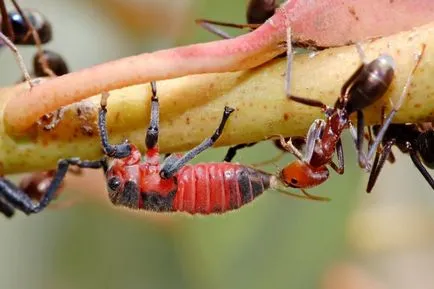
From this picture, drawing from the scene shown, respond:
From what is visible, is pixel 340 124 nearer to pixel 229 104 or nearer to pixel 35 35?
pixel 229 104

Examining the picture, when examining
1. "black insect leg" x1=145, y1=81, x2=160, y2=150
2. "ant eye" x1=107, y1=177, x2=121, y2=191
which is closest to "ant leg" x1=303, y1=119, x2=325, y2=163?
"black insect leg" x1=145, y1=81, x2=160, y2=150

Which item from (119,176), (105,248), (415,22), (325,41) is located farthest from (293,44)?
(105,248)

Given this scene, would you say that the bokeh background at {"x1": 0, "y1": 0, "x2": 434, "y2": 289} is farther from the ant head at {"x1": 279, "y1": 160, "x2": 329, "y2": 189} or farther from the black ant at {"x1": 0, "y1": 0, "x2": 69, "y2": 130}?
the ant head at {"x1": 279, "y1": 160, "x2": 329, "y2": 189}

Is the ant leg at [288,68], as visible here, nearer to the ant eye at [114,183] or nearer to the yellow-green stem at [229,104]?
the yellow-green stem at [229,104]

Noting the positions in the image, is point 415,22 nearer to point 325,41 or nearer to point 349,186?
point 325,41

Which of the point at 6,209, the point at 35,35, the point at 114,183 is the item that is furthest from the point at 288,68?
the point at 35,35

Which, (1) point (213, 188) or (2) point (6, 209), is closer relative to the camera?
(1) point (213, 188)
